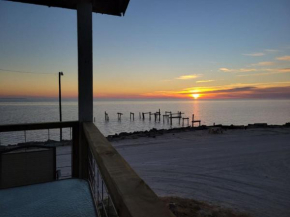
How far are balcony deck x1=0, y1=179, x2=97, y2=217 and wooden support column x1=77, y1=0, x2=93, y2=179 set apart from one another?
445 millimetres

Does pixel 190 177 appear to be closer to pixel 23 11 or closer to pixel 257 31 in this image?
pixel 23 11

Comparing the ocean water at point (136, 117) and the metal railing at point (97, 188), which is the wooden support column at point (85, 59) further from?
the ocean water at point (136, 117)

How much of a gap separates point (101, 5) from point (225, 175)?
5005 mm

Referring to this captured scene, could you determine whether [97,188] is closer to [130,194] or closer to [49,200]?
[49,200]

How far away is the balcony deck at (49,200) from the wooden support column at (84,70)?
445 millimetres

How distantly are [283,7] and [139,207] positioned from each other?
31.3ft

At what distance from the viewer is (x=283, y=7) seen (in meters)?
7.25

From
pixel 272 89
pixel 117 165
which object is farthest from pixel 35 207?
pixel 272 89

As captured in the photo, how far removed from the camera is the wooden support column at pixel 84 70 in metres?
2.12

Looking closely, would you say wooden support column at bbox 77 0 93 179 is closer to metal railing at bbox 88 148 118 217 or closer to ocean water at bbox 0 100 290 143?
metal railing at bbox 88 148 118 217

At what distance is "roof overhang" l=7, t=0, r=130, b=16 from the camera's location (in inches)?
90.7

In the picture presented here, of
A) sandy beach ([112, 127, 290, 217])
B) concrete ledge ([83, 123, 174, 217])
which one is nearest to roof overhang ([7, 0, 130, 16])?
concrete ledge ([83, 123, 174, 217])

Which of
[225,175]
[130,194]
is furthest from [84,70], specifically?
[225,175]

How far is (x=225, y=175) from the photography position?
5180 millimetres
